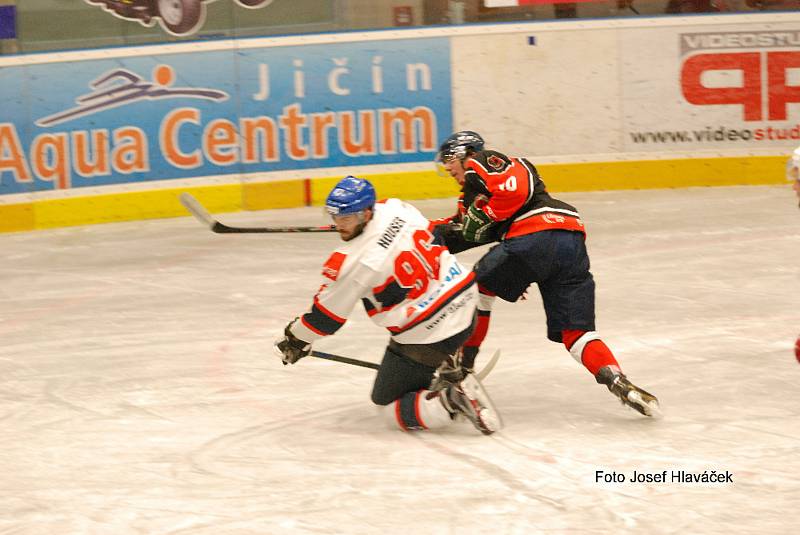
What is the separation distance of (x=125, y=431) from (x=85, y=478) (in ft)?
1.78

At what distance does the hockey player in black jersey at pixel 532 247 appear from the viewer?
4492 mm

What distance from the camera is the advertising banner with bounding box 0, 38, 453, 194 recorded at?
347 inches

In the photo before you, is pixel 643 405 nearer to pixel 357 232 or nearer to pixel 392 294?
pixel 392 294

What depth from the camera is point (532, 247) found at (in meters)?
4.54

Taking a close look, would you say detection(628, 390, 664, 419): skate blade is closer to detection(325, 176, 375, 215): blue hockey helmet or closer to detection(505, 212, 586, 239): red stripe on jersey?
detection(505, 212, 586, 239): red stripe on jersey

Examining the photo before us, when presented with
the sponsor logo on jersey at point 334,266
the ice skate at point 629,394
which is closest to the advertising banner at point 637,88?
the ice skate at point 629,394

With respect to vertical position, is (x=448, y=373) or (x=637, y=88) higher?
(x=637, y=88)

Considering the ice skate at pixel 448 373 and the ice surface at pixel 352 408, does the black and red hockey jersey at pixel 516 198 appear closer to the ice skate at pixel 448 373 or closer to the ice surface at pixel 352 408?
the ice skate at pixel 448 373

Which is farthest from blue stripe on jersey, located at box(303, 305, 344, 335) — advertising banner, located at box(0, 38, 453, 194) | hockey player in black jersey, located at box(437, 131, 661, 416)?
advertising banner, located at box(0, 38, 453, 194)

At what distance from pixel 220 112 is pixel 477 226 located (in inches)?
190

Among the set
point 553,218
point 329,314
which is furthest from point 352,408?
point 553,218

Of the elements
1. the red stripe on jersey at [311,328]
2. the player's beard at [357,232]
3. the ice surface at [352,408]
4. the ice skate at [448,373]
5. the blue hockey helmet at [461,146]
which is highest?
the blue hockey helmet at [461,146]

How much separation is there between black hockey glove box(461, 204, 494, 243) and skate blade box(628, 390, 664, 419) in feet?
2.79

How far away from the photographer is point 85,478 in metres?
3.99
